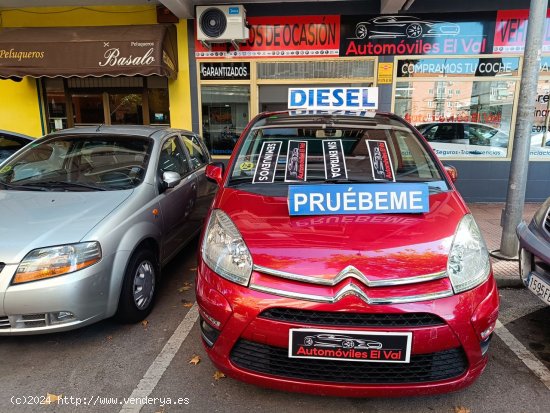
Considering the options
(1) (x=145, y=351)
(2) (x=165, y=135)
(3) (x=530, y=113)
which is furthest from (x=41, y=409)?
(3) (x=530, y=113)

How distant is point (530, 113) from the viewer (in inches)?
169

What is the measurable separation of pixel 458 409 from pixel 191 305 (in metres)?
2.29

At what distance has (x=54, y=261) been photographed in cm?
261

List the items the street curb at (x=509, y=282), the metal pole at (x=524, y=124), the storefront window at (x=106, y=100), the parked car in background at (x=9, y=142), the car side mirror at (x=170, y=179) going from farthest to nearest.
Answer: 1. the storefront window at (x=106, y=100)
2. the parked car in background at (x=9, y=142)
3. the metal pole at (x=524, y=124)
4. the street curb at (x=509, y=282)
5. the car side mirror at (x=170, y=179)

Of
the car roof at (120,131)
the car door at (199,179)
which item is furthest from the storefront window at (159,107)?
the car roof at (120,131)

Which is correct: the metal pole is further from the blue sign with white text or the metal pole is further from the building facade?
the building facade

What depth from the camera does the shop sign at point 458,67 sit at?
23.8 ft

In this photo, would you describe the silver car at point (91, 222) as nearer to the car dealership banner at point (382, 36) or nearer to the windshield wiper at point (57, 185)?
the windshield wiper at point (57, 185)

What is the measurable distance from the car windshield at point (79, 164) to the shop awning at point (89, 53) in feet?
11.4

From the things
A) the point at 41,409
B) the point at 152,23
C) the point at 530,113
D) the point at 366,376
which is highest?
the point at 152,23

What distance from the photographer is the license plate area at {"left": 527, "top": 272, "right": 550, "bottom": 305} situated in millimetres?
2748

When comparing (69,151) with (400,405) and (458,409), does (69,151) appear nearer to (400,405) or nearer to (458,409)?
(400,405)

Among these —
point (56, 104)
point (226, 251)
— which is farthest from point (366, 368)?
point (56, 104)

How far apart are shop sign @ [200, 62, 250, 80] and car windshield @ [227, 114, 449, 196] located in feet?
15.2
